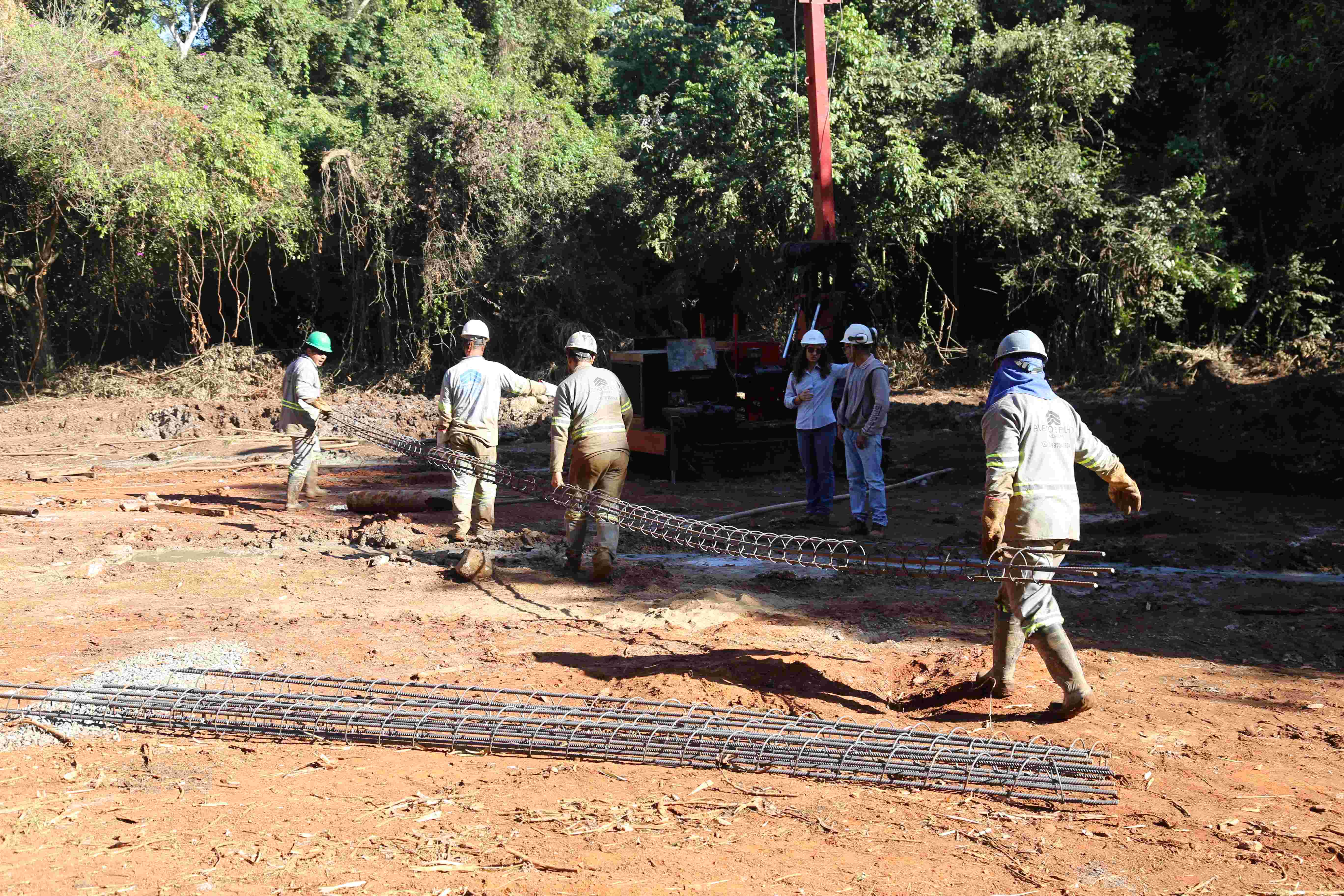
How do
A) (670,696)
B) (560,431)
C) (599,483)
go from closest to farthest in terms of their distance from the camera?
(670,696), (560,431), (599,483)

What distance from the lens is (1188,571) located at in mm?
8109

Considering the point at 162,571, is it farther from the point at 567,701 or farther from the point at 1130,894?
the point at 1130,894

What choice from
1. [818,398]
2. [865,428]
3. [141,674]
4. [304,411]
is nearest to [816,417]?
[818,398]

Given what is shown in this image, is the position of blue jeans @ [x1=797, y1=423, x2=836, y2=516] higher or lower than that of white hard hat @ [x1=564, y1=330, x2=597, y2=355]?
lower

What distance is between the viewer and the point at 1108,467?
5270 millimetres

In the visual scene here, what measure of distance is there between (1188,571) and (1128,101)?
16437 millimetres

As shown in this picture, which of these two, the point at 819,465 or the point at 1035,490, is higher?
the point at 1035,490

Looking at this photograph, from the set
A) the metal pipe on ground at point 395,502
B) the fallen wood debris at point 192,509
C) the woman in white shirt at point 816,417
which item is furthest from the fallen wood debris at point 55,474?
the woman in white shirt at point 816,417

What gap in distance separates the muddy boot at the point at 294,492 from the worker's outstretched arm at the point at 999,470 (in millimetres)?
8324

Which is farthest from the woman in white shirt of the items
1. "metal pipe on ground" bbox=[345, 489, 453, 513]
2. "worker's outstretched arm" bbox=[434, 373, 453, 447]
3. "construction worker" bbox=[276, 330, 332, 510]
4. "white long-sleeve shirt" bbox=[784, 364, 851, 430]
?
"construction worker" bbox=[276, 330, 332, 510]

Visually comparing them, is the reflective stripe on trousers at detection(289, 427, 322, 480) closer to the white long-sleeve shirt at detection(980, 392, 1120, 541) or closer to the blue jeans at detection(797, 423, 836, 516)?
the blue jeans at detection(797, 423, 836, 516)

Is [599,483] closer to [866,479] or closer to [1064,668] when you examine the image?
[866,479]

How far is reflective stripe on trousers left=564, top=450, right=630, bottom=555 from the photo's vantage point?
7.94 m

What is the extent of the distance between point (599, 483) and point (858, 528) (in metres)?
2.86
